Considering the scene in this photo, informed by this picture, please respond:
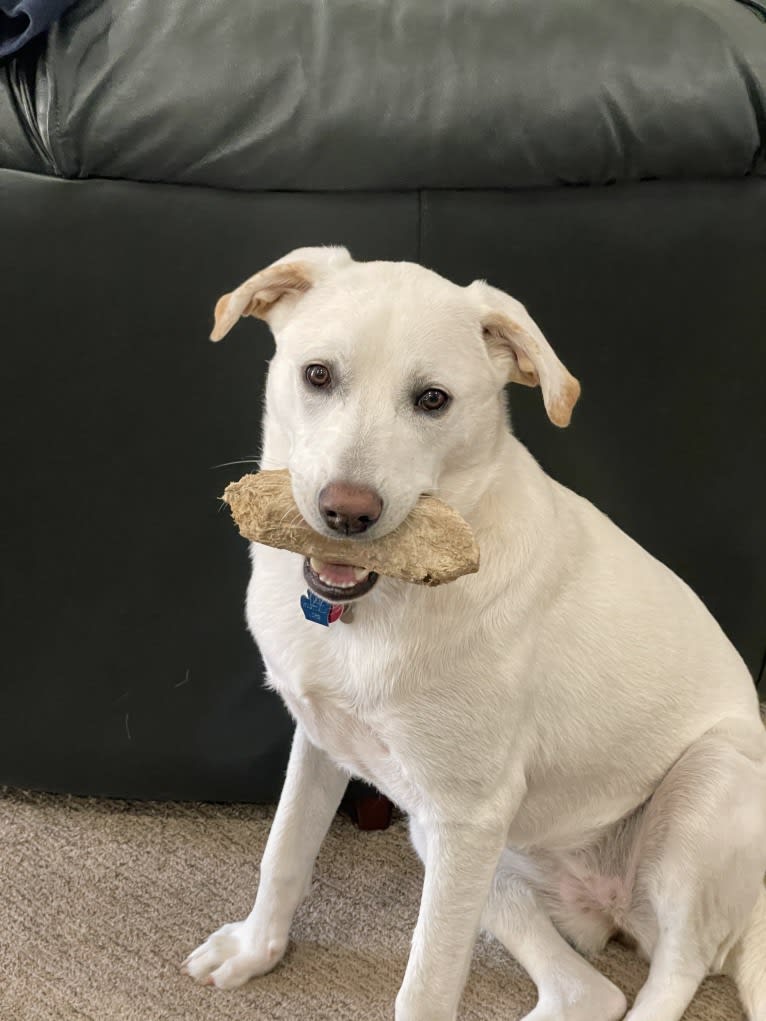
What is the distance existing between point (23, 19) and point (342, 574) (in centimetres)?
89

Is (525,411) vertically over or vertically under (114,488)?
over

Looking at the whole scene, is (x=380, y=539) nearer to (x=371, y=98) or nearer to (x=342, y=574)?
(x=342, y=574)

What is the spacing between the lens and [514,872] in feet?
5.47

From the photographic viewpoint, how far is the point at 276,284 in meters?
1.30

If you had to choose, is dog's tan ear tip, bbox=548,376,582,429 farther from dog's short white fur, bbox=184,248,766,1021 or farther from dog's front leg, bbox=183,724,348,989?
dog's front leg, bbox=183,724,348,989

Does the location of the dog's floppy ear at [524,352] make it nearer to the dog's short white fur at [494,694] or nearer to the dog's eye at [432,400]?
the dog's short white fur at [494,694]

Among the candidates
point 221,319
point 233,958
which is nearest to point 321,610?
point 221,319

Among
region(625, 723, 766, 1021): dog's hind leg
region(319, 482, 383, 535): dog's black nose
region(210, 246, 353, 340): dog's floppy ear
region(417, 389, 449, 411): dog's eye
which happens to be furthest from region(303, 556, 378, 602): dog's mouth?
region(625, 723, 766, 1021): dog's hind leg

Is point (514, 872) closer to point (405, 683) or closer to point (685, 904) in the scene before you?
point (685, 904)

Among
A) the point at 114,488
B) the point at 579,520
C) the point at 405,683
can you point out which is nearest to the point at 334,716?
the point at 405,683

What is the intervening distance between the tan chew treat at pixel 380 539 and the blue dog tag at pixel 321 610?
8 cm

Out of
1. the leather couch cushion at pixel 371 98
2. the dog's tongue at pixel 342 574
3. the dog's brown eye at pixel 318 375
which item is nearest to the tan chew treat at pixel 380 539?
the dog's tongue at pixel 342 574

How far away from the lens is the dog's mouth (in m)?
1.26

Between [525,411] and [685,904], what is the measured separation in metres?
0.77
